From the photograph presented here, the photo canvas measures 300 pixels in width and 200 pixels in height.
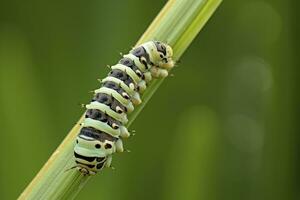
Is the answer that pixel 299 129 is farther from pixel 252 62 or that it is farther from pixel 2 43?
pixel 2 43

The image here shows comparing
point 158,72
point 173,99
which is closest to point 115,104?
point 158,72

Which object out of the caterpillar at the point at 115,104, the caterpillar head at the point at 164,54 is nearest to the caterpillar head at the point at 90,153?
the caterpillar at the point at 115,104

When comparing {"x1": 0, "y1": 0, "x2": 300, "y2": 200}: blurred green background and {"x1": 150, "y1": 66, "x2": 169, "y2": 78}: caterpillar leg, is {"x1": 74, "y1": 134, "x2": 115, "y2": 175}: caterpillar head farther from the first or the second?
{"x1": 0, "y1": 0, "x2": 300, "y2": 200}: blurred green background

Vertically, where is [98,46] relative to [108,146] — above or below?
above

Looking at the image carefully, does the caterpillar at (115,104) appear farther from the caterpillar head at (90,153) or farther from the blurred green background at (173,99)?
the blurred green background at (173,99)

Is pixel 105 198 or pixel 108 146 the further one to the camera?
pixel 105 198

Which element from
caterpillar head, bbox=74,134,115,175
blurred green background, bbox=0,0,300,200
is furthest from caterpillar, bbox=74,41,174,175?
blurred green background, bbox=0,0,300,200

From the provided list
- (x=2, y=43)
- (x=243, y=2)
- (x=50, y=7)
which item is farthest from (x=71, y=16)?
(x=243, y=2)
